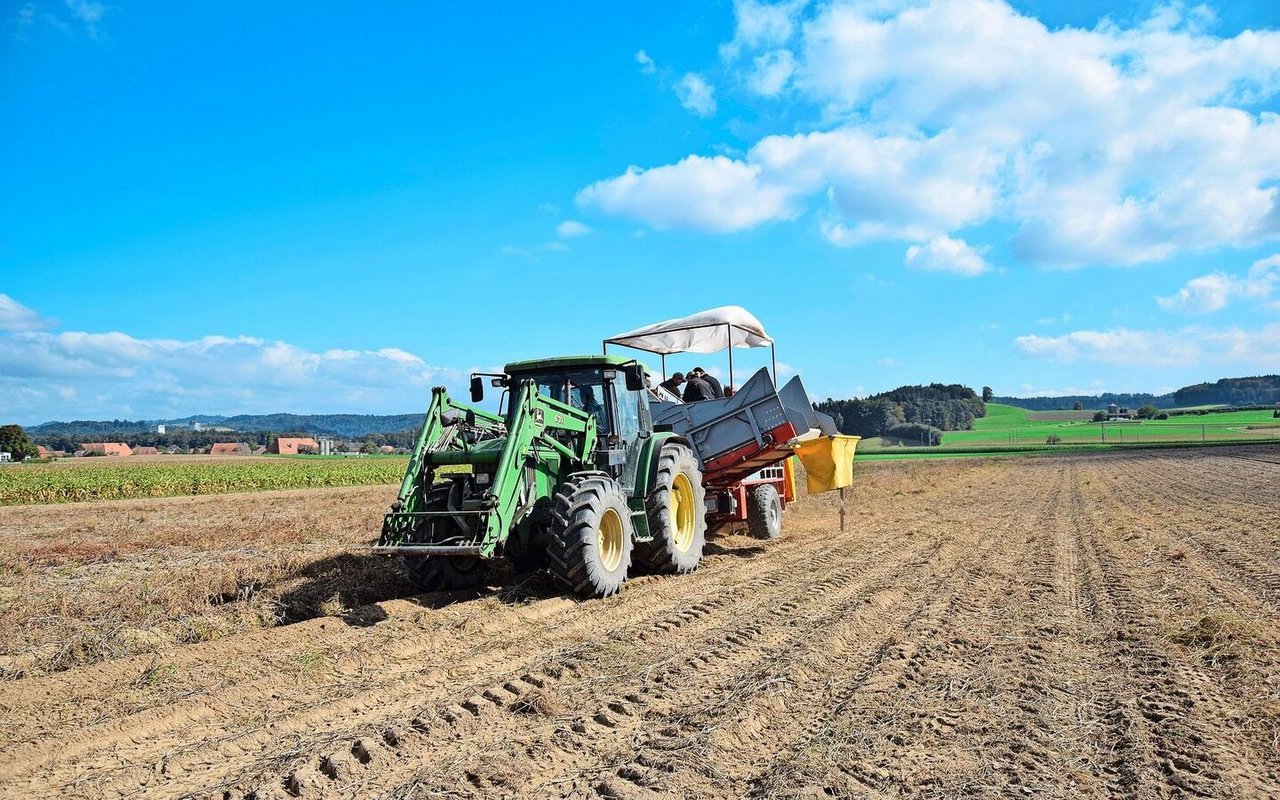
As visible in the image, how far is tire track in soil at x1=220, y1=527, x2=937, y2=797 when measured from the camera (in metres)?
3.87

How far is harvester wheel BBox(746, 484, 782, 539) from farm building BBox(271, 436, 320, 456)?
277 feet

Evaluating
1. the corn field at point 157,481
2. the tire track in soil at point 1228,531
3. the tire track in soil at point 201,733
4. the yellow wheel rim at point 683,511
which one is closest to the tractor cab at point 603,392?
the yellow wheel rim at point 683,511

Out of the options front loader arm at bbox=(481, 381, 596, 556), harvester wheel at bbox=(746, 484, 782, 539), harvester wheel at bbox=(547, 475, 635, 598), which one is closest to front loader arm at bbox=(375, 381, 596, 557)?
front loader arm at bbox=(481, 381, 596, 556)

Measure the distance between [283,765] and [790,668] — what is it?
10.3ft

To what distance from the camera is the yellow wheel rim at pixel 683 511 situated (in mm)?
10289

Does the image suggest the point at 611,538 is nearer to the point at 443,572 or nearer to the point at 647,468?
the point at 647,468

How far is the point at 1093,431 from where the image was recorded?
8794cm

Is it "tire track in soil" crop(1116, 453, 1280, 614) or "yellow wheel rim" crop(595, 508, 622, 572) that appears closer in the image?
"yellow wheel rim" crop(595, 508, 622, 572)

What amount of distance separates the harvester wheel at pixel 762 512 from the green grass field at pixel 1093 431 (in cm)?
5544

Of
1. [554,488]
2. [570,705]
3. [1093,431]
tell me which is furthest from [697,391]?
[1093,431]

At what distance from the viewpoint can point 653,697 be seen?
495 cm

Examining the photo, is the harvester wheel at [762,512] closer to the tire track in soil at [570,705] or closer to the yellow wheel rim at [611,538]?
the yellow wheel rim at [611,538]

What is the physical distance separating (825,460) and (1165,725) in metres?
8.46

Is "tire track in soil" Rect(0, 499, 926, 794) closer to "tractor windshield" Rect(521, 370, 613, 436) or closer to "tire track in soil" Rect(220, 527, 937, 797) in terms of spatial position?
"tire track in soil" Rect(220, 527, 937, 797)
